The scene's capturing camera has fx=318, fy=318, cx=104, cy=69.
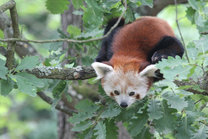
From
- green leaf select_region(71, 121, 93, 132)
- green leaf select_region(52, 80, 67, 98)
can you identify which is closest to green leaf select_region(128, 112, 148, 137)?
green leaf select_region(71, 121, 93, 132)

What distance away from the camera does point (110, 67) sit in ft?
9.54

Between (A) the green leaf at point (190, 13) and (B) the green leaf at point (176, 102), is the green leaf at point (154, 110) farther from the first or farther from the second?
(A) the green leaf at point (190, 13)

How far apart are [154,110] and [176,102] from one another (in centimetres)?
19

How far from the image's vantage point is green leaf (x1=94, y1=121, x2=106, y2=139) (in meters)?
2.54

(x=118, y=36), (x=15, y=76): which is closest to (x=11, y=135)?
(x=118, y=36)

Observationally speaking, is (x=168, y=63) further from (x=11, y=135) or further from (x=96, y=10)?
(x=11, y=135)

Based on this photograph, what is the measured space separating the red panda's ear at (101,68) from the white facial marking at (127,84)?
0.16 ft

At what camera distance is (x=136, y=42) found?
125 inches

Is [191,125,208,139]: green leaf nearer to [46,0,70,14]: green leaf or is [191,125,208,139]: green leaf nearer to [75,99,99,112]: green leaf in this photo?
[75,99,99,112]: green leaf

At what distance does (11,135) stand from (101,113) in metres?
7.47

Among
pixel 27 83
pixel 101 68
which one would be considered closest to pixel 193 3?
pixel 101 68

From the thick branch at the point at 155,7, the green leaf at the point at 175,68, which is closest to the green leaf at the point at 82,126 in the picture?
the green leaf at the point at 175,68

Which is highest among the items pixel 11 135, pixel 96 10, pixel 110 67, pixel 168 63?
pixel 96 10

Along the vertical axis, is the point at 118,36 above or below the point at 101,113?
above
